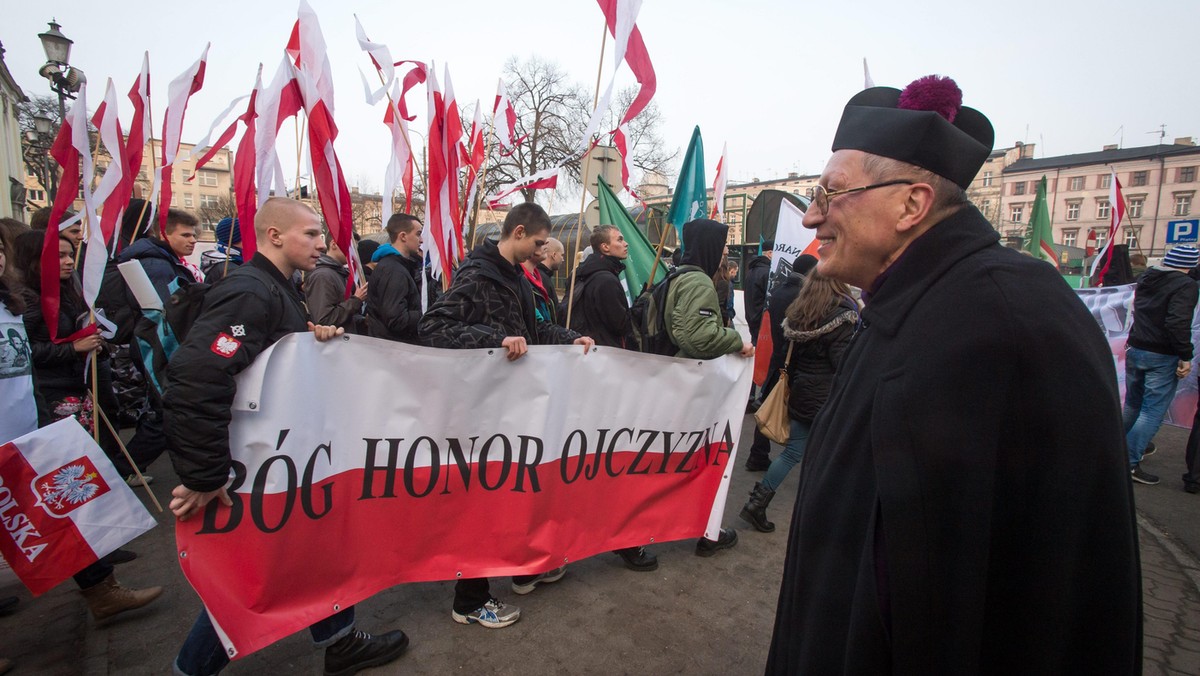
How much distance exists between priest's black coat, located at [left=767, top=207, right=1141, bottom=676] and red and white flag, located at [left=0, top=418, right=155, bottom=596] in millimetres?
2928

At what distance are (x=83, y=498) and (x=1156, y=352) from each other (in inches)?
296

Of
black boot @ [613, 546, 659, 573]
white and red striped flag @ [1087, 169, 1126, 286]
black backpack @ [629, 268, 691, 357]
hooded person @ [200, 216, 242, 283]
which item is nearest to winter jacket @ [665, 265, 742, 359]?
black backpack @ [629, 268, 691, 357]

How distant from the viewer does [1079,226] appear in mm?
68625

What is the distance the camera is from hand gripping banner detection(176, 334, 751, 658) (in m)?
2.34

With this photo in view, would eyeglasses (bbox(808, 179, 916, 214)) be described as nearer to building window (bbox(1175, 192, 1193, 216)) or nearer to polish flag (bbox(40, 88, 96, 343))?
polish flag (bbox(40, 88, 96, 343))

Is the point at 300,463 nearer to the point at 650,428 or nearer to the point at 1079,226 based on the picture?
the point at 650,428

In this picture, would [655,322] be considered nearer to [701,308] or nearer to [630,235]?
[701,308]

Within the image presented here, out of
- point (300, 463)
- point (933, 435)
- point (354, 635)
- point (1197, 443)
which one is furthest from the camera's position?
point (1197, 443)

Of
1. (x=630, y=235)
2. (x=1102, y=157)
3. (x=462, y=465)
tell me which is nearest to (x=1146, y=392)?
(x=630, y=235)

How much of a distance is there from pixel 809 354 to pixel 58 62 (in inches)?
466

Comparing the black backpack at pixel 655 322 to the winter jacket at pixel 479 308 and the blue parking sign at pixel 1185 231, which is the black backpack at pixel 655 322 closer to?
the winter jacket at pixel 479 308

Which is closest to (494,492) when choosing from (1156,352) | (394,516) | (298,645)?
(394,516)

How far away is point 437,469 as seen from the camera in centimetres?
277

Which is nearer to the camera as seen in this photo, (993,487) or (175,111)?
(993,487)
